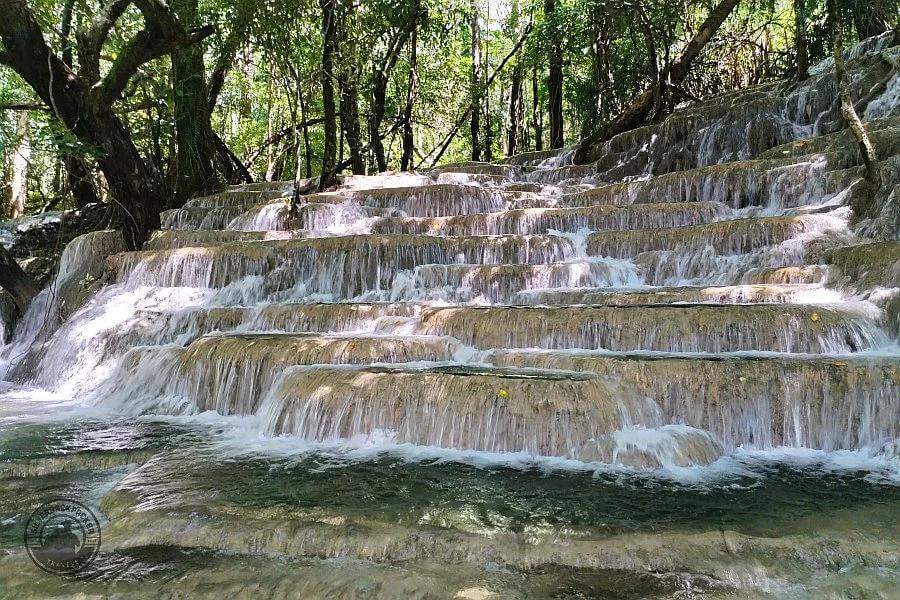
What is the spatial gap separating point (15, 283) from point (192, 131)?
4596mm

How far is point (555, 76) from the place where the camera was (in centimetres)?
1795

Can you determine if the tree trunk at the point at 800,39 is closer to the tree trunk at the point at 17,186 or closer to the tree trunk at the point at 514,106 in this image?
the tree trunk at the point at 514,106

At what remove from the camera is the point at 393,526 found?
112 inches

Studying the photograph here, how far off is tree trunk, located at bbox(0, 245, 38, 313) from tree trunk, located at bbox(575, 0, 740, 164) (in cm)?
1101

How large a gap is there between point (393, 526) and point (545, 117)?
25.6 meters

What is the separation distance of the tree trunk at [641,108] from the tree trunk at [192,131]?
8.18 meters

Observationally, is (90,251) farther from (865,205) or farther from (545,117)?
(545,117)

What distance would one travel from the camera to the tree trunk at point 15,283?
8.77m

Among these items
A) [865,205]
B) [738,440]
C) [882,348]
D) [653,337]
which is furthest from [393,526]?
[865,205]

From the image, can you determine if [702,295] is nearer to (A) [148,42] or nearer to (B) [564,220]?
(B) [564,220]

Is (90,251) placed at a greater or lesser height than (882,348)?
greater

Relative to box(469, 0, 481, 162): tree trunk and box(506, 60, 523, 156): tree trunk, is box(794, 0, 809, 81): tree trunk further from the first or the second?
box(506, 60, 523, 156): tree trunk

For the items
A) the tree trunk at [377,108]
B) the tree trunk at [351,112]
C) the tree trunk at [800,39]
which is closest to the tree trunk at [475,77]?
the tree trunk at [377,108]

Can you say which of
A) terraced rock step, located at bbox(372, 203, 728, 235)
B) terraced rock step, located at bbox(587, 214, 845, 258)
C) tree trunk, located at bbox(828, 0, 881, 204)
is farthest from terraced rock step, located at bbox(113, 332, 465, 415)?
tree trunk, located at bbox(828, 0, 881, 204)
